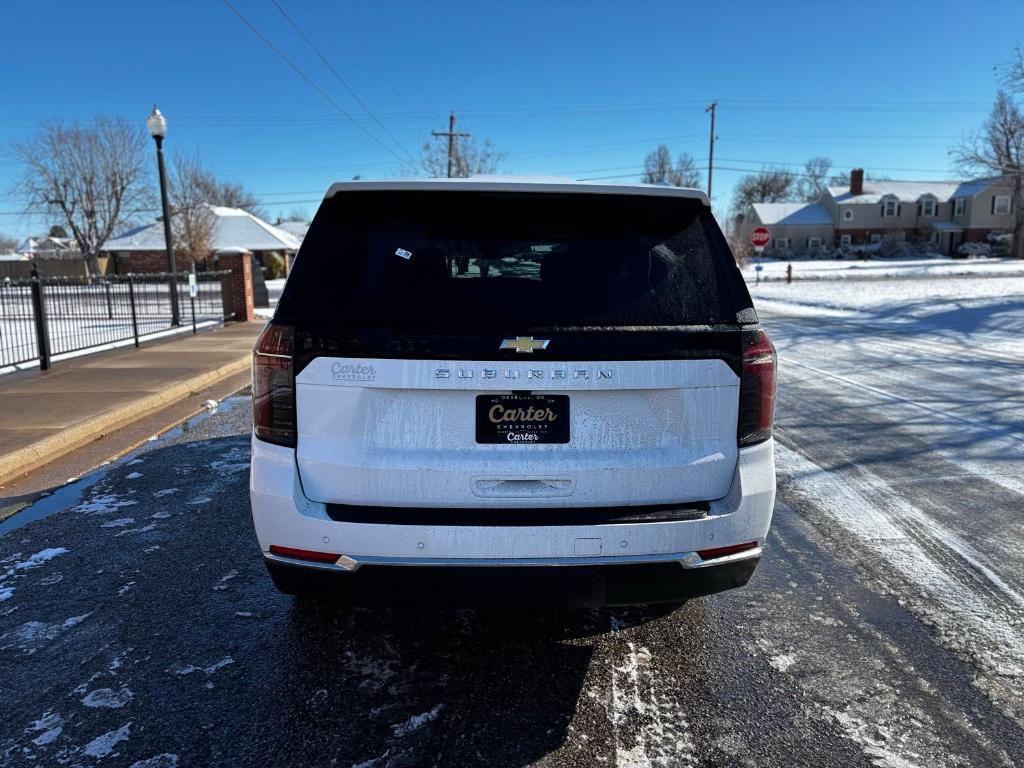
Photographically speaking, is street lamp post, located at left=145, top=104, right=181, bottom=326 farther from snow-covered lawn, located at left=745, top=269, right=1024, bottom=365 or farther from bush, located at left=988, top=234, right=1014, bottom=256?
bush, located at left=988, top=234, right=1014, bottom=256

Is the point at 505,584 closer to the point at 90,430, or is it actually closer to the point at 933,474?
the point at 933,474

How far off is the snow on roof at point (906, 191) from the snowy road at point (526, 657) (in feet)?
271

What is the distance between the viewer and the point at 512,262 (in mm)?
2691

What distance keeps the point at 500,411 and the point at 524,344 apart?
0.82 ft

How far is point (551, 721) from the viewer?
263cm

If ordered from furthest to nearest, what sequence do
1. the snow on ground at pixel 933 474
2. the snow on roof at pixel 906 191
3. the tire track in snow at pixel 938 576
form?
the snow on roof at pixel 906 191 → the snow on ground at pixel 933 474 → the tire track in snow at pixel 938 576

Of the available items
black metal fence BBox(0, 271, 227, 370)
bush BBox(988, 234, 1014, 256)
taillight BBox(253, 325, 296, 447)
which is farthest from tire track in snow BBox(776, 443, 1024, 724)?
bush BBox(988, 234, 1014, 256)

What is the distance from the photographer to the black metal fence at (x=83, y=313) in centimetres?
1080

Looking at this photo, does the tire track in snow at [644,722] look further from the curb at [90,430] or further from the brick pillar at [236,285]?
the brick pillar at [236,285]

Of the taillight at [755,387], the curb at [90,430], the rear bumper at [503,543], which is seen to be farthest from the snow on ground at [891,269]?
the rear bumper at [503,543]

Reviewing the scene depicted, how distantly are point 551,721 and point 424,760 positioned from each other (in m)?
0.49

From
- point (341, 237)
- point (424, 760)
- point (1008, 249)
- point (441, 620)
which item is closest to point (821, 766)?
point (424, 760)

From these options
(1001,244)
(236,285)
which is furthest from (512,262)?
(1001,244)

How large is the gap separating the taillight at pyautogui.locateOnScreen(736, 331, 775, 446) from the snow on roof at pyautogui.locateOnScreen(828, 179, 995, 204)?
84.3 m
